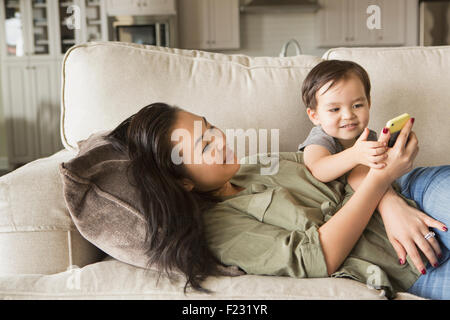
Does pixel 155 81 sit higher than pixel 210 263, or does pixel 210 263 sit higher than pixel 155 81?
pixel 155 81

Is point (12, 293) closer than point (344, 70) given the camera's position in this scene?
Yes

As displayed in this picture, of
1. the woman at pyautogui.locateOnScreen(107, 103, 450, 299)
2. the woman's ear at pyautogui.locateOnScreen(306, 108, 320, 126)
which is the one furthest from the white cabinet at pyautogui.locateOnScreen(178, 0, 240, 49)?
the woman at pyautogui.locateOnScreen(107, 103, 450, 299)

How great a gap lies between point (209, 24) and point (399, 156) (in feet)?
14.1

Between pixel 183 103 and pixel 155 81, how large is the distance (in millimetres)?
118

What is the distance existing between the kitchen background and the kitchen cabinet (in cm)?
1

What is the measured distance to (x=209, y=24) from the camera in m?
4.93

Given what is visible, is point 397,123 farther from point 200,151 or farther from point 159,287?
point 159,287

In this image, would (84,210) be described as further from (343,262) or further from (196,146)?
(343,262)

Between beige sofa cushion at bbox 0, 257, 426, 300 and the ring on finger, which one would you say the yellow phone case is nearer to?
the ring on finger

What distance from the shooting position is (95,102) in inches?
53.6

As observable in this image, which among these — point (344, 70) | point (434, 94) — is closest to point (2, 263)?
point (344, 70)
